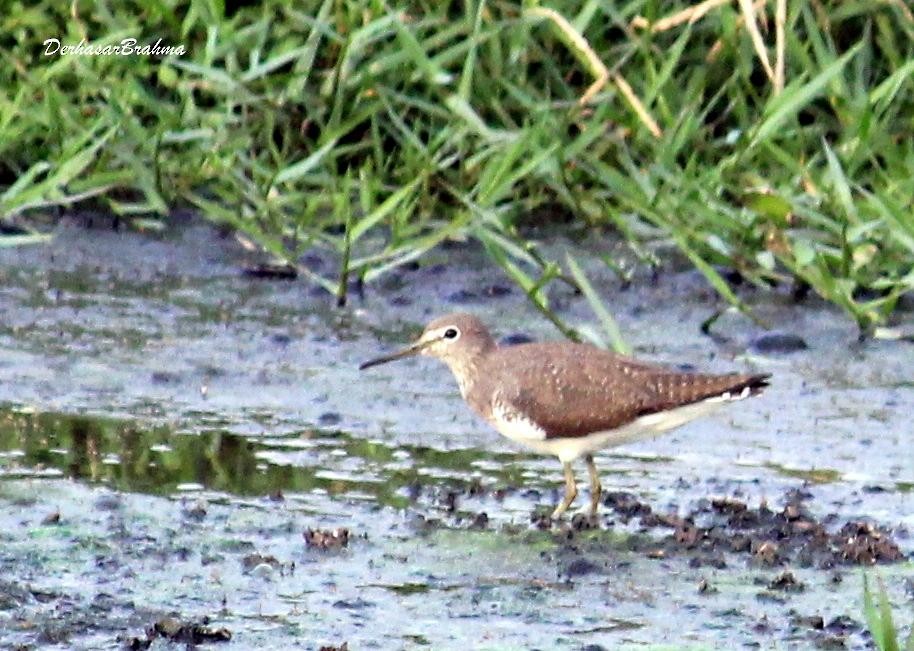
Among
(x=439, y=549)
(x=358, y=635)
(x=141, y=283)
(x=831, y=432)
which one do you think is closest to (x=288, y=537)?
(x=439, y=549)

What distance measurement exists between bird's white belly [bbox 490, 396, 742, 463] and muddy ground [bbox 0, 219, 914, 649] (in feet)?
0.53

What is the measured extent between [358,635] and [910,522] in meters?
1.87

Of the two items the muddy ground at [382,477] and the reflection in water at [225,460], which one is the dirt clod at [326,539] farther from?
the reflection in water at [225,460]

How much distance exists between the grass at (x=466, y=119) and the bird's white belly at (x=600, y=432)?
172 centimetres

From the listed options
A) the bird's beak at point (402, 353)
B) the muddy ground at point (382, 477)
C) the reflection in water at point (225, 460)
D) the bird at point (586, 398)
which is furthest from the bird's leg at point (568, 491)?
the bird's beak at point (402, 353)

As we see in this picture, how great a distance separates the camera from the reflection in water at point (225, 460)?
6.45 m

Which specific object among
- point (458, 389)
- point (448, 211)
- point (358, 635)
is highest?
point (448, 211)

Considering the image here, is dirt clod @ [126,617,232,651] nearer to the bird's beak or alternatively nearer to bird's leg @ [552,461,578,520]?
bird's leg @ [552,461,578,520]

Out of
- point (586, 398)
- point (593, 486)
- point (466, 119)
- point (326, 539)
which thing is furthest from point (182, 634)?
point (466, 119)

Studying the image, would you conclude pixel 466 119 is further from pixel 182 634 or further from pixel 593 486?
pixel 182 634

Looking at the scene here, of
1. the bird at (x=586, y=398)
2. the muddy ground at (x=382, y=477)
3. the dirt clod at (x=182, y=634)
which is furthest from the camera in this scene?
the bird at (x=586, y=398)

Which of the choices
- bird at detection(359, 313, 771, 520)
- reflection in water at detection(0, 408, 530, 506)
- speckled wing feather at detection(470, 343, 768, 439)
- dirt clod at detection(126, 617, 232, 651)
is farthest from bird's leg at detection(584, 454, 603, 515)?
dirt clod at detection(126, 617, 232, 651)

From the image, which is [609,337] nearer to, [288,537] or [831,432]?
[831,432]

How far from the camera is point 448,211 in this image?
8.81m
